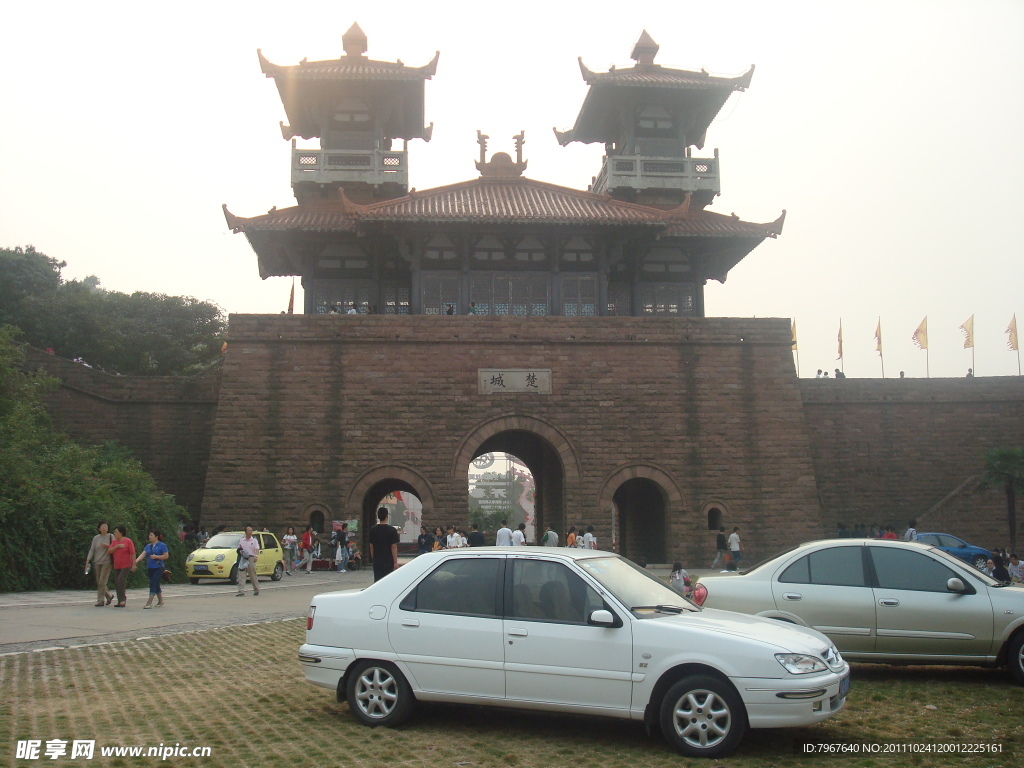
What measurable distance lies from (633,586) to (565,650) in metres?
0.72

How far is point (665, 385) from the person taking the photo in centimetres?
2172

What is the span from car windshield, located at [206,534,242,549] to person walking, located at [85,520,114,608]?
462cm

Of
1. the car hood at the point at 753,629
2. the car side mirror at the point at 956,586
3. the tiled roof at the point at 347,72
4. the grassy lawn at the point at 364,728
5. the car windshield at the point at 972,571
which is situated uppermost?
the tiled roof at the point at 347,72

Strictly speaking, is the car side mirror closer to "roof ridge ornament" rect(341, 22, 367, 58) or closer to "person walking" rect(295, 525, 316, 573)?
"person walking" rect(295, 525, 316, 573)

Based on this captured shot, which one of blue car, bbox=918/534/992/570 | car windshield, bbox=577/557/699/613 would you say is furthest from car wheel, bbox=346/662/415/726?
blue car, bbox=918/534/992/570

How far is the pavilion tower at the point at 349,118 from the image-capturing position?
25.4 m

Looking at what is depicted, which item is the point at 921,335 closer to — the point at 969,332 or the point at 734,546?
the point at 969,332

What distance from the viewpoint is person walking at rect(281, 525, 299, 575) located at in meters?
19.9

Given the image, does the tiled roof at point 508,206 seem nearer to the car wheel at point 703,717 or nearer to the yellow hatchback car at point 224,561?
the yellow hatchback car at point 224,561

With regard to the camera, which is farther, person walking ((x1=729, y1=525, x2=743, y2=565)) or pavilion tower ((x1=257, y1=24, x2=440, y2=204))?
pavilion tower ((x1=257, y1=24, x2=440, y2=204))

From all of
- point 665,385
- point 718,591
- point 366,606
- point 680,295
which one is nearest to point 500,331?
point 665,385

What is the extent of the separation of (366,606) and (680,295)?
20.4 metres

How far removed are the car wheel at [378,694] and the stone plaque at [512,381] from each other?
15.6 meters

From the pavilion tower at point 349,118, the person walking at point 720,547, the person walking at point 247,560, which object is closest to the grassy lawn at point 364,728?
the person walking at point 247,560
